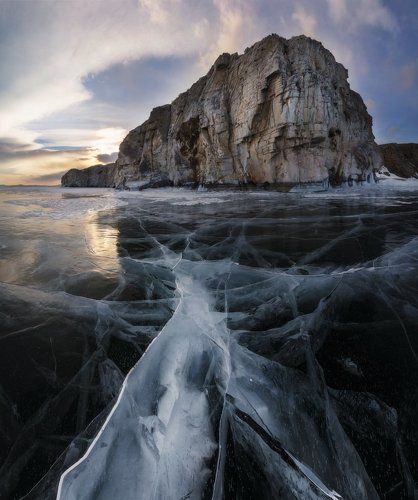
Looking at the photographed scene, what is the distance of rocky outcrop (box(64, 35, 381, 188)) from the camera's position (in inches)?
621

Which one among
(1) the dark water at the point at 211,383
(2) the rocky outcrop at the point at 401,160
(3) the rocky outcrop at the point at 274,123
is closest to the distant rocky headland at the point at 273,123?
(3) the rocky outcrop at the point at 274,123

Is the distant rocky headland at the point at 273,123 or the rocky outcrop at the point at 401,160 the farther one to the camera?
the rocky outcrop at the point at 401,160

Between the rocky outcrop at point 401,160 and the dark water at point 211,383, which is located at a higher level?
the rocky outcrop at point 401,160

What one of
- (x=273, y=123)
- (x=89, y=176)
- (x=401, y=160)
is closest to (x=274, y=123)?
(x=273, y=123)

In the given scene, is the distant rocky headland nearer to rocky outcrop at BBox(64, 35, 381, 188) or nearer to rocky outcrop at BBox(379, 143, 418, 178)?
rocky outcrop at BBox(64, 35, 381, 188)

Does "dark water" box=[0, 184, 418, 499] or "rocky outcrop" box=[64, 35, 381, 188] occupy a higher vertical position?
"rocky outcrop" box=[64, 35, 381, 188]

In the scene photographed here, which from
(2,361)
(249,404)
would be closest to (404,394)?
(249,404)

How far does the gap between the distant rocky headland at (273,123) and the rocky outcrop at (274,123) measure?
0.20ft

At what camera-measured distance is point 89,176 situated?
54.4m

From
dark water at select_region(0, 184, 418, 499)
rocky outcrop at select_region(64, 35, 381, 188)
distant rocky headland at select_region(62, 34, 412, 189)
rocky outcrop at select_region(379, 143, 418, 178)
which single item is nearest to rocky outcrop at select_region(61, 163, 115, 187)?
distant rocky headland at select_region(62, 34, 412, 189)

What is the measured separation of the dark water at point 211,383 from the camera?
991 mm

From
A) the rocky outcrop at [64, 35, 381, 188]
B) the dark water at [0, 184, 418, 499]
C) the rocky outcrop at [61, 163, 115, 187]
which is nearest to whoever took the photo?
the dark water at [0, 184, 418, 499]

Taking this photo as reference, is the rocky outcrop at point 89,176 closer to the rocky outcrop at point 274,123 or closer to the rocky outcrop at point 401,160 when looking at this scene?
the rocky outcrop at point 274,123

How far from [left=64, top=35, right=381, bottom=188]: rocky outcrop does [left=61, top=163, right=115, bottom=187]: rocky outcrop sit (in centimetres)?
3403
